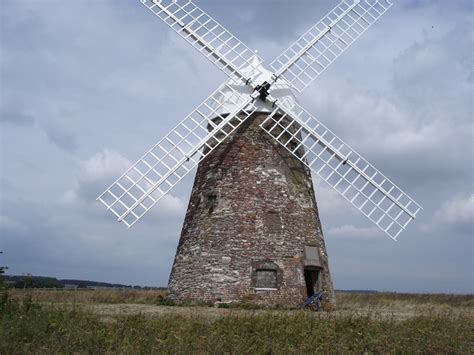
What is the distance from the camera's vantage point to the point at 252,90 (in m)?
13.9

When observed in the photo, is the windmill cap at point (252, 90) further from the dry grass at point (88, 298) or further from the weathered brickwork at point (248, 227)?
the dry grass at point (88, 298)

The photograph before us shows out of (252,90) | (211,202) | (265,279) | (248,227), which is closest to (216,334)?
(265,279)

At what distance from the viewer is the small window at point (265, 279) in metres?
12.7

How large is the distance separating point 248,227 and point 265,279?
1.31 m

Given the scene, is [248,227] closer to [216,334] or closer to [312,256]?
[312,256]

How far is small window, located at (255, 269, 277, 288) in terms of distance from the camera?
41.5 feet

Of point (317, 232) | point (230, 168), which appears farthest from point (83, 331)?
point (317, 232)

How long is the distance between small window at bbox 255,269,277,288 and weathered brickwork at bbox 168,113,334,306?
1.0 inches

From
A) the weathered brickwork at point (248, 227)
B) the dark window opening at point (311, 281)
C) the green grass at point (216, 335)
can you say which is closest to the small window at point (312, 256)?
the weathered brickwork at point (248, 227)

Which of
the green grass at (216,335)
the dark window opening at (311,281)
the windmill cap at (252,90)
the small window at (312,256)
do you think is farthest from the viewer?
the windmill cap at (252,90)

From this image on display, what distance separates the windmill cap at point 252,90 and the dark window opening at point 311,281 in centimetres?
437

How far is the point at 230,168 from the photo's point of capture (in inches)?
531

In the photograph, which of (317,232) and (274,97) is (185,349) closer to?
(317,232)

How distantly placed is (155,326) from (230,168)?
6.29 metres
